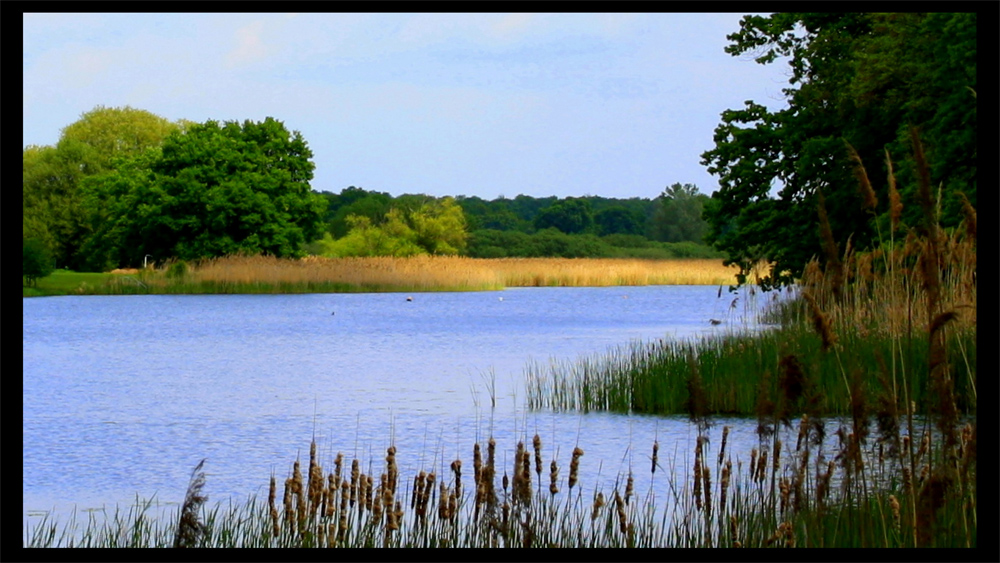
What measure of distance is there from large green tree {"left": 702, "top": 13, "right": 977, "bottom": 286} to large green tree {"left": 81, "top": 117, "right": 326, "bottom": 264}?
29.6 meters

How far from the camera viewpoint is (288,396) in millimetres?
15336

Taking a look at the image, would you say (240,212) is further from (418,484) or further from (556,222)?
(418,484)

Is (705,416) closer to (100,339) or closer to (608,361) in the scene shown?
(608,361)

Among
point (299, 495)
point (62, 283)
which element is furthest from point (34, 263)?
point (299, 495)

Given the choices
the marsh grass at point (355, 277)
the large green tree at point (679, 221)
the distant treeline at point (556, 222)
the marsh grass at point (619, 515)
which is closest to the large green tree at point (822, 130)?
the marsh grass at point (619, 515)

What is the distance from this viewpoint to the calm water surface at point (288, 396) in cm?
1002

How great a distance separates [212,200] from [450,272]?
36.9 feet

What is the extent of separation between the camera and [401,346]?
22406 mm

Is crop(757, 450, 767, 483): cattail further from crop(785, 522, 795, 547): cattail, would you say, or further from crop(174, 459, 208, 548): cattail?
crop(174, 459, 208, 548): cattail

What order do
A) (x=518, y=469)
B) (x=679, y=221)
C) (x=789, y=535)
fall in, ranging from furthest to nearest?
1. (x=679, y=221)
2. (x=789, y=535)
3. (x=518, y=469)

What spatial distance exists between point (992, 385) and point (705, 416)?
1.17m

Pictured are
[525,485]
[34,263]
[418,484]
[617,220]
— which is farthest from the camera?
[617,220]

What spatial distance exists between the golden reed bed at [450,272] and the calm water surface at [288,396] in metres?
9.33

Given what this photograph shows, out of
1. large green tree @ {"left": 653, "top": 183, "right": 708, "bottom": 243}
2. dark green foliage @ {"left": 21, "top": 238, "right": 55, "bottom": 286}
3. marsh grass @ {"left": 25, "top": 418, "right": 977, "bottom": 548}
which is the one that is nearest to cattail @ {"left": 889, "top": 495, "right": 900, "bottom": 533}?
marsh grass @ {"left": 25, "top": 418, "right": 977, "bottom": 548}
